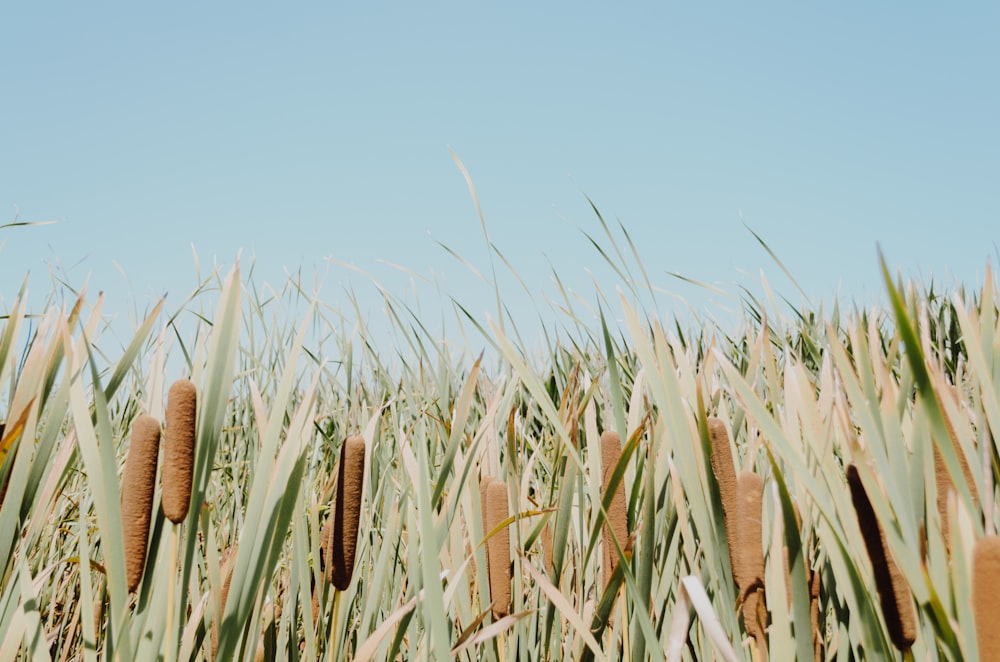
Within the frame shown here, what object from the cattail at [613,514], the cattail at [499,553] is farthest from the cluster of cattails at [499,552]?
the cattail at [613,514]

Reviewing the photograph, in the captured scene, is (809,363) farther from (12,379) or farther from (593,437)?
(12,379)

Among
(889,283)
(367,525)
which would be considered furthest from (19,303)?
(889,283)

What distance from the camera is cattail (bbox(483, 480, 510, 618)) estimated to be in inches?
35.5

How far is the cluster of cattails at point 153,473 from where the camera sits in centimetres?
70

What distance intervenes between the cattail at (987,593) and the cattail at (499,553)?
1.77ft

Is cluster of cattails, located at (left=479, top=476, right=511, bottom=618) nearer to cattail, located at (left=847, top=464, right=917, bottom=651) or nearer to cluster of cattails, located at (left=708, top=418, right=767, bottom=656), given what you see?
cluster of cattails, located at (left=708, top=418, right=767, bottom=656)

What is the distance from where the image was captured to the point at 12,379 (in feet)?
4.03

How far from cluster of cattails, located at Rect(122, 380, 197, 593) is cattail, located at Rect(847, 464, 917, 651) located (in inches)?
24.2

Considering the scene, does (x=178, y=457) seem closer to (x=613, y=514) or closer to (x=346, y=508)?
(x=346, y=508)

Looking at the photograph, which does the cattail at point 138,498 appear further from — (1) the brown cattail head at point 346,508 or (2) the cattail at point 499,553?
(2) the cattail at point 499,553

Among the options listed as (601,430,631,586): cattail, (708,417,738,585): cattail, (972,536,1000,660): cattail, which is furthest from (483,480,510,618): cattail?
(972,536,1000,660): cattail

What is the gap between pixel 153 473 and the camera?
74cm

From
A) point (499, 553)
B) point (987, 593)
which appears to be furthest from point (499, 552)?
point (987, 593)

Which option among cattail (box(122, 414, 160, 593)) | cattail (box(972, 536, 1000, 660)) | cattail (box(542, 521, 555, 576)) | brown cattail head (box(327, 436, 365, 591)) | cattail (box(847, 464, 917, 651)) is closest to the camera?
cattail (box(972, 536, 1000, 660))
